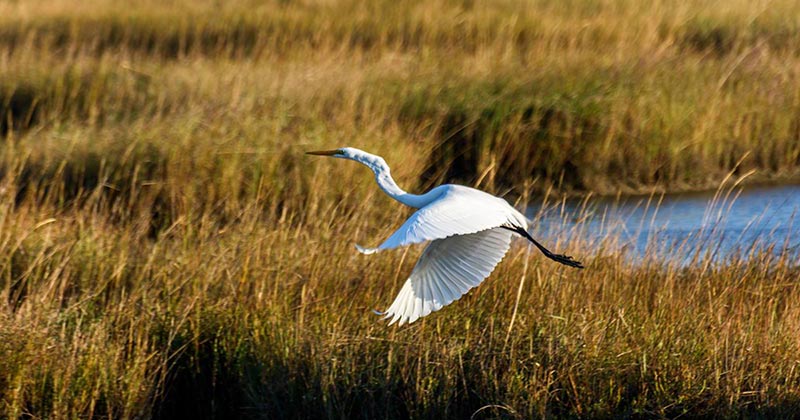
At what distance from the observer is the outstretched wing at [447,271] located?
3.26 metres

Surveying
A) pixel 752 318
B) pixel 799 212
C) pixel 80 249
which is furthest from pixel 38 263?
pixel 799 212

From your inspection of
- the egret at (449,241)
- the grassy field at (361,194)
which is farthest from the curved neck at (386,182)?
the grassy field at (361,194)

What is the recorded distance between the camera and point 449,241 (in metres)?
3.56

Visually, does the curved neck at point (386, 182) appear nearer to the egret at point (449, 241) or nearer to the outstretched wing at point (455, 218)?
the egret at point (449, 241)

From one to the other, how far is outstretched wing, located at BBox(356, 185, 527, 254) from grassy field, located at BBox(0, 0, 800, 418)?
43 centimetres

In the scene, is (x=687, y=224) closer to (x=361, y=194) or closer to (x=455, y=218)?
(x=361, y=194)

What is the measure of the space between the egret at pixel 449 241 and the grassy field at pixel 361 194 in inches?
12.1

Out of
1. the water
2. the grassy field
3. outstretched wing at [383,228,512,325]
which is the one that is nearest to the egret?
outstretched wing at [383,228,512,325]

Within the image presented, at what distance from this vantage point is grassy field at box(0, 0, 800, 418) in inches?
146

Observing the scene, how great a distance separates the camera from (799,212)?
6.03 m

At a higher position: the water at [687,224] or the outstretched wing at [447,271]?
the outstretched wing at [447,271]

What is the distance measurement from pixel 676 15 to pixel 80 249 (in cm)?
645

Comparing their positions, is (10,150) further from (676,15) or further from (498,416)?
(676,15)

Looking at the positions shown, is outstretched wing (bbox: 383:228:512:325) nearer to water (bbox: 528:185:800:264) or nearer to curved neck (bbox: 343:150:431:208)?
curved neck (bbox: 343:150:431:208)
